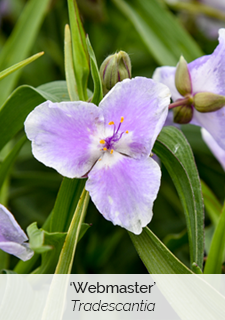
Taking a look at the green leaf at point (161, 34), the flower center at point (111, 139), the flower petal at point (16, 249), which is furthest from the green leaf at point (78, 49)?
the green leaf at point (161, 34)

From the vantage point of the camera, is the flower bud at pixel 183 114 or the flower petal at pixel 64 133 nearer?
the flower petal at pixel 64 133

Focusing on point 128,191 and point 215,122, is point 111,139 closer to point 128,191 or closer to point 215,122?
point 128,191

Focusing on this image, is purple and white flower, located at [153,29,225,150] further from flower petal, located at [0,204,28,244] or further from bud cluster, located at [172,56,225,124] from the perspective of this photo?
flower petal, located at [0,204,28,244]

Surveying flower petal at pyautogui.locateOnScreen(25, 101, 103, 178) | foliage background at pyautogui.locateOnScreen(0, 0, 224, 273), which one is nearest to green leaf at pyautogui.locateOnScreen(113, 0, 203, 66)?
foliage background at pyautogui.locateOnScreen(0, 0, 224, 273)

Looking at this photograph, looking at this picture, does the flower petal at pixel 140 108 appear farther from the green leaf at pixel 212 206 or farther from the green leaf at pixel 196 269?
the green leaf at pixel 212 206

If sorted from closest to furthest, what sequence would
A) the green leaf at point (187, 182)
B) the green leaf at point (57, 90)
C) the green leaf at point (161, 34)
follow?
1. the green leaf at point (187, 182)
2. the green leaf at point (57, 90)
3. the green leaf at point (161, 34)

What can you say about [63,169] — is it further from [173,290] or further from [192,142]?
[192,142]

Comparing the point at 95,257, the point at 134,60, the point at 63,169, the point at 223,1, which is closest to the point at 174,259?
the point at 63,169

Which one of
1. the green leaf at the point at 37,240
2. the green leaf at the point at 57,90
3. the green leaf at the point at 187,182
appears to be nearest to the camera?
the green leaf at the point at 37,240
